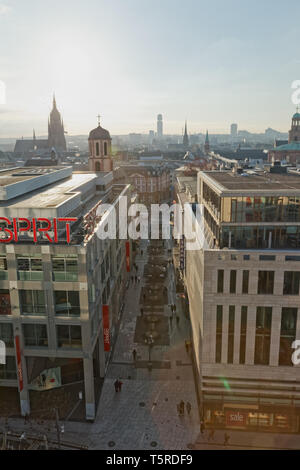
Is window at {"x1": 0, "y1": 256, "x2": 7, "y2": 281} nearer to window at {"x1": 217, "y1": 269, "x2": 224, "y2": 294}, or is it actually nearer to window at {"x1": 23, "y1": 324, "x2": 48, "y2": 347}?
window at {"x1": 23, "y1": 324, "x2": 48, "y2": 347}

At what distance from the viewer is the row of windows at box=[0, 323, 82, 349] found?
36938 mm

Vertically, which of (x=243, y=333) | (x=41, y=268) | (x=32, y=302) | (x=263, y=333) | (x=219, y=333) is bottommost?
(x=219, y=333)

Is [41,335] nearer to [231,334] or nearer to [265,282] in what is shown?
[231,334]

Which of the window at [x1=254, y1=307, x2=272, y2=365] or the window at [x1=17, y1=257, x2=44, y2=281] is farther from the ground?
the window at [x1=17, y1=257, x2=44, y2=281]

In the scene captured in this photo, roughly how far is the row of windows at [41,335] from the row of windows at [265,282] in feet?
50.8

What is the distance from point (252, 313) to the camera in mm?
34125

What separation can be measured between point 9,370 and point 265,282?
1123 inches

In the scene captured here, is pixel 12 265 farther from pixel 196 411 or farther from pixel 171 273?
pixel 171 273

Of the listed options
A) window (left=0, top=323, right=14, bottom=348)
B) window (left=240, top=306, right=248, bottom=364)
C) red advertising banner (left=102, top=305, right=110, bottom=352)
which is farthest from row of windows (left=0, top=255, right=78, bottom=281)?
window (left=240, top=306, right=248, bottom=364)

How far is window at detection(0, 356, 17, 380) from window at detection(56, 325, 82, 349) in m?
5.98

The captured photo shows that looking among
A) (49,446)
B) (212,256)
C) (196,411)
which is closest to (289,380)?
(196,411)

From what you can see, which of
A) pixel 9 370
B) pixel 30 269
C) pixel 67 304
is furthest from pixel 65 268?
pixel 9 370
